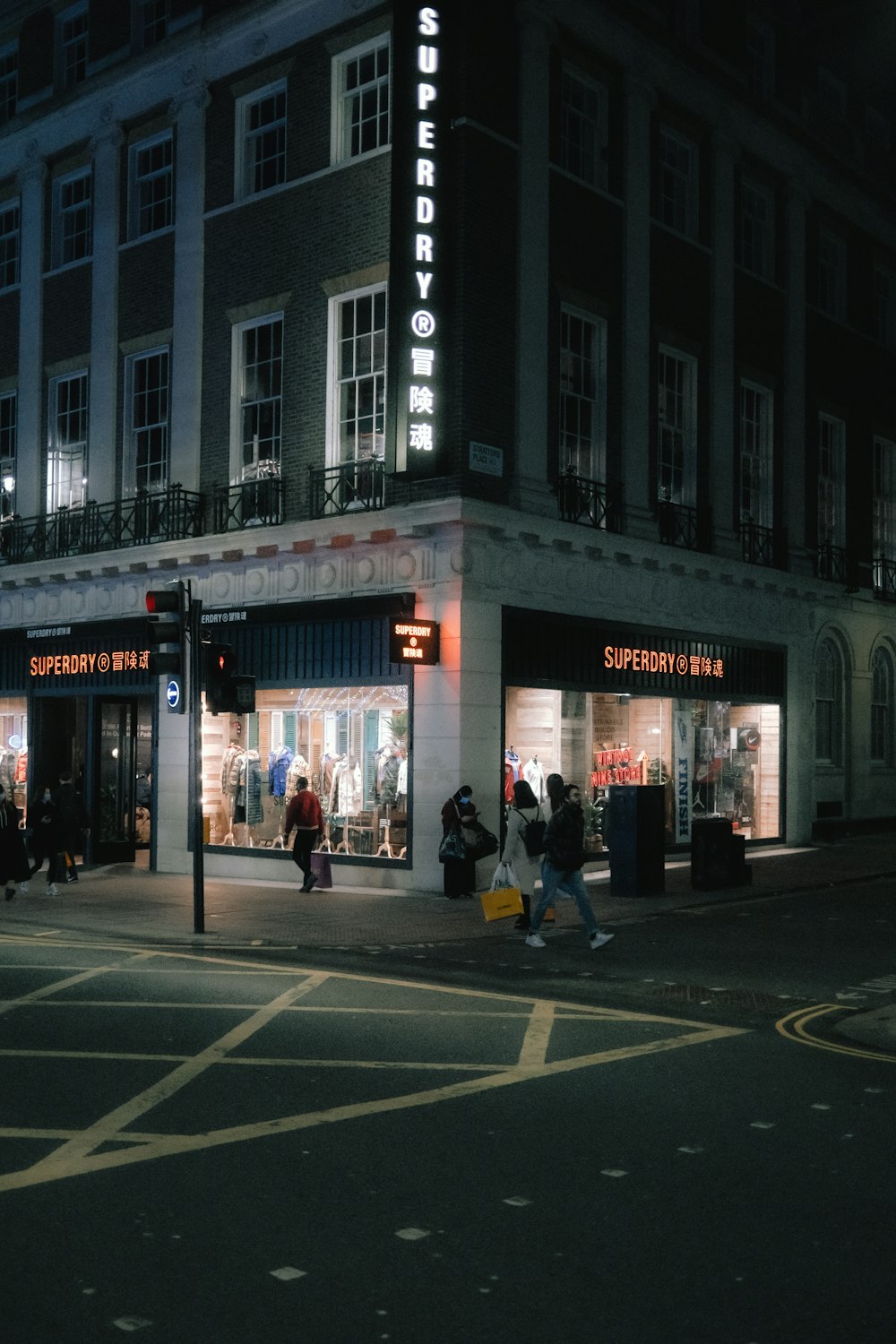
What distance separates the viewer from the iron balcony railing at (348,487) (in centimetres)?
1897

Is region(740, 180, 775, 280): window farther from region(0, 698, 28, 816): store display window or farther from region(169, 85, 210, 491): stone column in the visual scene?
region(0, 698, 28, 816): store display window

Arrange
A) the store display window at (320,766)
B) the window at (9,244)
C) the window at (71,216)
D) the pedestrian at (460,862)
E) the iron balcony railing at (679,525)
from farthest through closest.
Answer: the window at (9,244)
the window at (71,216)
the iron balcony railing at (679,525)
the store display window at (320,766)
the pedestrian at (460,862)

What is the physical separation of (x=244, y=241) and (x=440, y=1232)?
18.5 m

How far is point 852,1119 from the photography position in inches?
270

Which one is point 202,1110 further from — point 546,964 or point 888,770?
point 888,770

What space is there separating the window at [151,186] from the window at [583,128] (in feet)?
21.7

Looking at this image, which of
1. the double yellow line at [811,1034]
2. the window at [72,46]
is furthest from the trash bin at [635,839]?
the window at [72,46]

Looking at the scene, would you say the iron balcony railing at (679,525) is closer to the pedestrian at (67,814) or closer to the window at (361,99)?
the window at (361,99)

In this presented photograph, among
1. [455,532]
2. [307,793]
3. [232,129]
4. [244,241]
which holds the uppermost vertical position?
[232,129]

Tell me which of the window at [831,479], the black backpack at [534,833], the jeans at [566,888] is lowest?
the jeans at [566,888]

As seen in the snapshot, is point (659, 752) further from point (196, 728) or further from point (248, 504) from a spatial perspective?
point (196, 728)

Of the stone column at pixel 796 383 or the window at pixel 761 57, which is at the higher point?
the window at pixel 761 57

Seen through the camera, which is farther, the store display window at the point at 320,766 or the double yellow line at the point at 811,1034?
the store display window at the point at 320,766

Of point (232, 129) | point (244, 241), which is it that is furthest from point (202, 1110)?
point (232, 129)
